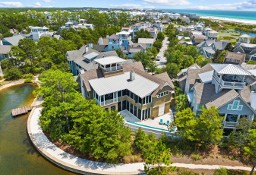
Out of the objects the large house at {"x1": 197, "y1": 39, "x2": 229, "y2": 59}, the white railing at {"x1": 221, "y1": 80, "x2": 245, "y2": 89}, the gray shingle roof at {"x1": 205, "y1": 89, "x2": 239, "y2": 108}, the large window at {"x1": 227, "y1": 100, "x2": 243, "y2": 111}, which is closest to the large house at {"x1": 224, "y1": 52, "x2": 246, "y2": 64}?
the large house at {"x1": 197, "y1": 39, "x2": 229, "y2": 59}

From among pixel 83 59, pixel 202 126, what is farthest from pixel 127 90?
pixel 83 59

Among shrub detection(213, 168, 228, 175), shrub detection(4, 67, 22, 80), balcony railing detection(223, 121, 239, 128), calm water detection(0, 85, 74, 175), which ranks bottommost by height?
calm water detection(0, 85, 74, 175)

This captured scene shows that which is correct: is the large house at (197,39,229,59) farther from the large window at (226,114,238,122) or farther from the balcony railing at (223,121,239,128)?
the balcony railing at (223,121,239,128)

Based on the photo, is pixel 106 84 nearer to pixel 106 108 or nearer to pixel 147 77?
pixel 106 108

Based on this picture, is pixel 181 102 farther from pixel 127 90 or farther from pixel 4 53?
pixel 4 53

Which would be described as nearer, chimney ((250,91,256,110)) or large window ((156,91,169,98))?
chimney ((250,91,256,110))
